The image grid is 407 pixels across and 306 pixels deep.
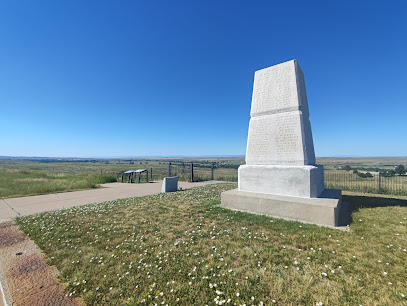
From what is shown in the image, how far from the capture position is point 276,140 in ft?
23.4

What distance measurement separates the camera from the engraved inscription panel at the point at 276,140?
6.68 meters

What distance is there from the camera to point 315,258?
3598mm

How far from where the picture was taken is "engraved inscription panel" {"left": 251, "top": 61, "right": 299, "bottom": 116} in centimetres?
700

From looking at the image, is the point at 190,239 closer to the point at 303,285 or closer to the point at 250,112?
the point at 303,285

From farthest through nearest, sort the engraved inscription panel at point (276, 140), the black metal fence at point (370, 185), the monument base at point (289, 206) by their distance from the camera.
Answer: the black metal fence at point (370, 185) < the engraved inscription panel at point (276, 140) < the monument base at point (289, 206)

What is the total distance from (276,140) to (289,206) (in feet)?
8.01

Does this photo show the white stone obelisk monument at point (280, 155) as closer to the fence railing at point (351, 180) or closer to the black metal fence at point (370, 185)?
the black metal fence at point (370, 185)

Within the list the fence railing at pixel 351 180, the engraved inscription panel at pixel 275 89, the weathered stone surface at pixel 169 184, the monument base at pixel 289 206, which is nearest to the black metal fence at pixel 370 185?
the fence railing at pixel 351 180

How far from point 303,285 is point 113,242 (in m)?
4.00

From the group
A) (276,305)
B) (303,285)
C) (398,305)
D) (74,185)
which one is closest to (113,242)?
(276,305)

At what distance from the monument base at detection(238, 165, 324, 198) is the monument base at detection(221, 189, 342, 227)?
0.89ft

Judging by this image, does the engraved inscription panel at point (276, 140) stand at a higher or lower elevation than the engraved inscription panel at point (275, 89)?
lower

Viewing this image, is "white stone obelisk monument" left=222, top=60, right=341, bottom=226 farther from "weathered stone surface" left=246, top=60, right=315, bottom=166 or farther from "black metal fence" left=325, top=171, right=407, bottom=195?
"black metal fence" left=325, top=171, right=407, bottom=195

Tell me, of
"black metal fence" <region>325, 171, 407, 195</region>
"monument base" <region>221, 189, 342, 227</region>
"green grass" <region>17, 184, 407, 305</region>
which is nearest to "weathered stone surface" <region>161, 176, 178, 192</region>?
"monument base" <region>221, 189, 342, 227</region>
